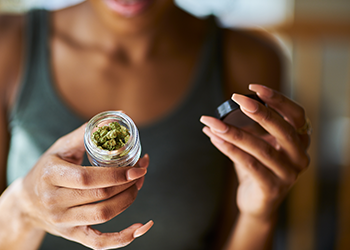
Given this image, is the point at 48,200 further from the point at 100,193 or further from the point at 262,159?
the point at 262,159

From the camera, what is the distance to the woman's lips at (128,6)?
0.82 meters

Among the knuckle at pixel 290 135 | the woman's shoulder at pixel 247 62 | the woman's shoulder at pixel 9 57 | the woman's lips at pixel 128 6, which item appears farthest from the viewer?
the woman's shoulder at pixel 247 62

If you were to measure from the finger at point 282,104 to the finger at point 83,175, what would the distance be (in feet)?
0.93

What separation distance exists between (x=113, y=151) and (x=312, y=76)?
1658 millimetres

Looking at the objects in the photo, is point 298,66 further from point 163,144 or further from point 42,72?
point 42,72

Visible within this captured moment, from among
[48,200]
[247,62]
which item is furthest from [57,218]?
[247,62]

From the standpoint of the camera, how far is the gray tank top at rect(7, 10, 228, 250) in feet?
2.98

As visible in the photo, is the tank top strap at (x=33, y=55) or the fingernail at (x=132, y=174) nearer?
the fingernail at (x=132, y=174)

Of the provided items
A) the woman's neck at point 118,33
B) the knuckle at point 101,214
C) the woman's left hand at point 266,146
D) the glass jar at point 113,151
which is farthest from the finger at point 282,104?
the woman's neck at point 118,33

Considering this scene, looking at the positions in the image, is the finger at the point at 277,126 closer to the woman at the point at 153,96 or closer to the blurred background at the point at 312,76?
the woman at the point at 153,96

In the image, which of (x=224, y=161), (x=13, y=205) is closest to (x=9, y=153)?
(x=13, y=205)

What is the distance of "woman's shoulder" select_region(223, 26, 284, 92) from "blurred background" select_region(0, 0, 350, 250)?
74cm

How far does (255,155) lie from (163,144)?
0.38 metres

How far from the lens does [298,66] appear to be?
1.83 meters
